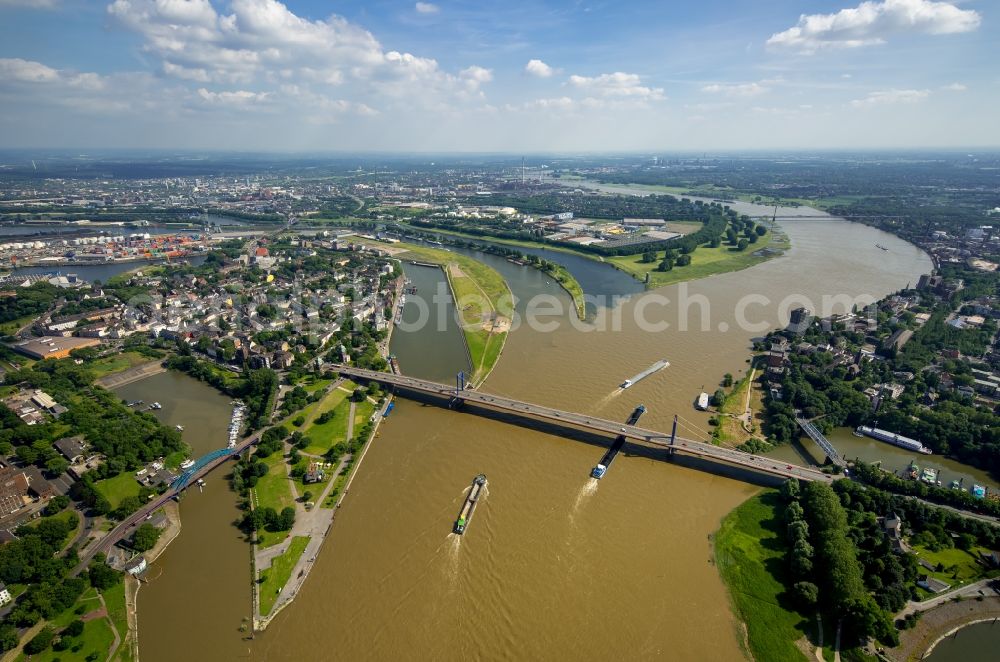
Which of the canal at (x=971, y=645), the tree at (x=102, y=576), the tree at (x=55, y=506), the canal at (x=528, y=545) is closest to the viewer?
the canal at (x=971, y=645)

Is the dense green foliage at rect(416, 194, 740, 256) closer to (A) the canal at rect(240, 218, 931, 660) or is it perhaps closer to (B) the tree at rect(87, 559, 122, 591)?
(A) the canal at rect(240, 218, 931, 660)

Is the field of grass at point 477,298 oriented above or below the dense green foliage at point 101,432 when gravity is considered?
above

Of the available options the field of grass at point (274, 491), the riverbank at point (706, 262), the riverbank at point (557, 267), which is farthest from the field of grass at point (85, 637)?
the riverbank at point (706, 262)

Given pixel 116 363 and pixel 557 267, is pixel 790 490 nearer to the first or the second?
pixel 116 363

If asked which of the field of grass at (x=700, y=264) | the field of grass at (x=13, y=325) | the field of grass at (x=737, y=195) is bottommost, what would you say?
the field of grass at (x=13, y=325)

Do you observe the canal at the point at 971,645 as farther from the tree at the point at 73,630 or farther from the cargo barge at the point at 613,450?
the tree at the point at 73,630

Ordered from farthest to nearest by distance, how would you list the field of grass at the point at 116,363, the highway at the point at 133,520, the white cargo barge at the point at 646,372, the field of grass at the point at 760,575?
the field of grass at the point at 116,363, the white cargo barge at the point at 646,372, the highway at the point at 133,520, the field of grass at the point at 760,575
